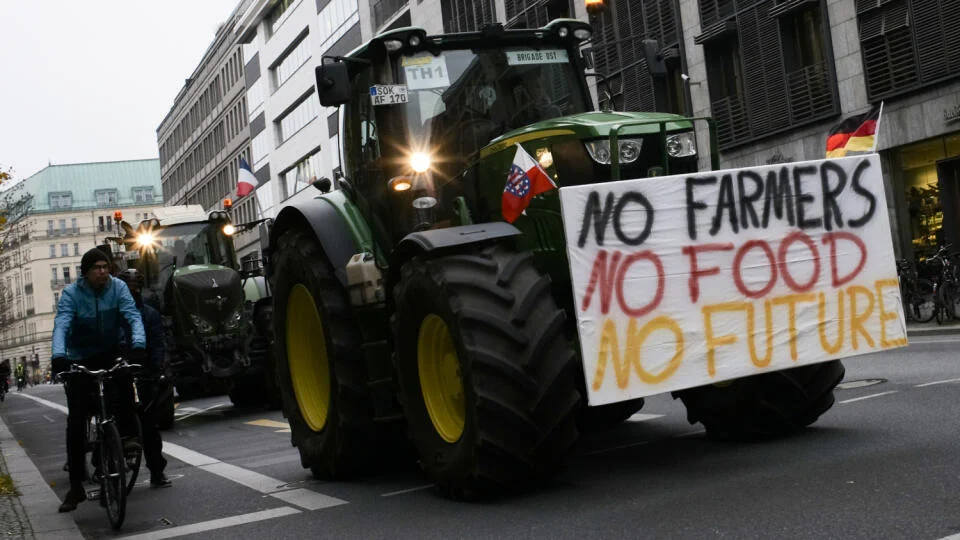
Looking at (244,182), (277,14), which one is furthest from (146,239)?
(277,14)

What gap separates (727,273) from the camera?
7395 millimetres

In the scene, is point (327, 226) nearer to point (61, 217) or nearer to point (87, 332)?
point (87, 332)

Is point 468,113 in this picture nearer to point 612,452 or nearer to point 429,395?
point 429,395

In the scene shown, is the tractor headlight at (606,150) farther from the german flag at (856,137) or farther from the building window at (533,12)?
the building window at (533,12)

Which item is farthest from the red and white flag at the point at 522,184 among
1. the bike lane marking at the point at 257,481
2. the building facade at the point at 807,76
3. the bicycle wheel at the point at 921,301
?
the bicycle wheel at the point at 921,301

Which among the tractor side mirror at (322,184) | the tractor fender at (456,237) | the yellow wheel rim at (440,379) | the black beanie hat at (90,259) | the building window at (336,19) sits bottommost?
the yellow wheel rim at (440,379)

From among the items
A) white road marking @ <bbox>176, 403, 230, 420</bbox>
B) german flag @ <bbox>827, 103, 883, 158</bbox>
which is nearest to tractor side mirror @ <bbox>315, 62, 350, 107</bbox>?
german flag @ <bbox>827, 103, 883, 158</bbox>

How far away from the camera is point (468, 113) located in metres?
8.47

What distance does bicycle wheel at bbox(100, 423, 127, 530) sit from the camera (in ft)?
26.1

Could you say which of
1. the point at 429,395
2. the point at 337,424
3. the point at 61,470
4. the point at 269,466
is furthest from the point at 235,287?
the point at 429,395

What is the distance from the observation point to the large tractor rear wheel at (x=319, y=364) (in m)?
8.70

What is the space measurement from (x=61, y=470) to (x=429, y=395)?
677 centimetres

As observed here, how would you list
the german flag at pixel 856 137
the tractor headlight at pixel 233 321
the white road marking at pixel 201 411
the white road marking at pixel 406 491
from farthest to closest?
the white road marking at pixel 201 411, the tractor headlight at pixel 233 321, the german flag at pixel 856 137, the white road marking at pixel 406 491

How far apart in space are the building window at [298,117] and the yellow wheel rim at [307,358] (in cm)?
4625
